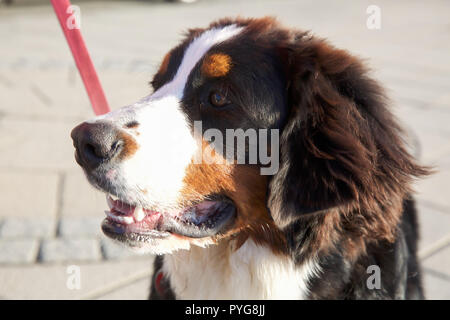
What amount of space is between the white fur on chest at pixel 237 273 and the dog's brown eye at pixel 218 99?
1.97 feet

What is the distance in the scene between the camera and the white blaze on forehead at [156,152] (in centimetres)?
194

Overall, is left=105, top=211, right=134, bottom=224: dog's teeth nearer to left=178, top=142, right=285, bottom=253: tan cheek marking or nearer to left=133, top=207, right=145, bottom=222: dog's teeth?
left=133, top=207, right=145, bottom=222: dog's teeth

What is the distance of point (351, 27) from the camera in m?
10.7

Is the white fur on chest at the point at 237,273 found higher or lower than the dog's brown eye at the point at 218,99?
lower

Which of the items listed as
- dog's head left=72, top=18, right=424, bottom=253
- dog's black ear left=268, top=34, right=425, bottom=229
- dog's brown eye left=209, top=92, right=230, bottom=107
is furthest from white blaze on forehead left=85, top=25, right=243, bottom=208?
dog's black ear left=268, top=34, right=425, bottom=229

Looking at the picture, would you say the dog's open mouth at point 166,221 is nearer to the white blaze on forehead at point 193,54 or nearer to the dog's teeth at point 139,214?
the dog's teeth at point 139,214

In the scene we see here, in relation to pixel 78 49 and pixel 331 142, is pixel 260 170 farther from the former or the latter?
pixel 78 49

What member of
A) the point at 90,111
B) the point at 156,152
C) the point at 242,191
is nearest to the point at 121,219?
the point at 156,152

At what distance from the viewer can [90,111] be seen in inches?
228

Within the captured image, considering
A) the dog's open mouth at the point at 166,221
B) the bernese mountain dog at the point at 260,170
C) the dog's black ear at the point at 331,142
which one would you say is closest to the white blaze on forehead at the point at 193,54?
the bernese mountain dog at the point at 260,170

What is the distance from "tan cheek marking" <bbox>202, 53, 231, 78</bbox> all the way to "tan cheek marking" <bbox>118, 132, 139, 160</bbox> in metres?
0.45

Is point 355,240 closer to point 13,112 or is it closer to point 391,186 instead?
point 391,186

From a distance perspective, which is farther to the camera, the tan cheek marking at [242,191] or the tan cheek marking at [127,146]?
the tan cheek marking at [242,191]

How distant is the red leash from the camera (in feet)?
7.50
